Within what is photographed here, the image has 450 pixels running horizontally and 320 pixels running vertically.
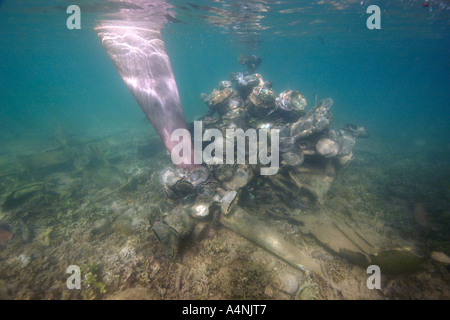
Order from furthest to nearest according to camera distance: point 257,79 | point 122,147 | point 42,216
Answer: point 122,147, point 257,79, point 42,216

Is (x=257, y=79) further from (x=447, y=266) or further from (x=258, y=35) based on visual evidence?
(x=258, y=35)

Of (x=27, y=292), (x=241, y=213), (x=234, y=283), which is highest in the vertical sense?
(x=241, y=213)

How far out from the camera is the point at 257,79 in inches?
288

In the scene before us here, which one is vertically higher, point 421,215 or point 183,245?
point 183,245

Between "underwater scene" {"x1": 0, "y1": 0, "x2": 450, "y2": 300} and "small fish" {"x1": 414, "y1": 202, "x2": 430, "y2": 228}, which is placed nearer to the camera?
"underwater scene" {"x1": 0, "y1": 0, "x2": 450, "y2": 300}

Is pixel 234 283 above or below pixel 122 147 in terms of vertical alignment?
below

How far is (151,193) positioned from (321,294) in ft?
19.2

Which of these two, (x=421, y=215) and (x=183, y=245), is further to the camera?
(x=421, y=215)

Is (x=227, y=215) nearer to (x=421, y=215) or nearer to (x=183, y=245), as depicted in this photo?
(x=183, y=245)

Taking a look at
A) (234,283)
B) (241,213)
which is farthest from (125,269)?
(241,213)

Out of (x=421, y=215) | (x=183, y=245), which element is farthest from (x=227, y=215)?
(x=421, y=215)

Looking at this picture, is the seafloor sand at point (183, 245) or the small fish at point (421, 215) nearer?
the seafloor sand at point (183, 245)

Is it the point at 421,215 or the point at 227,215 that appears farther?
the point at 421,215
